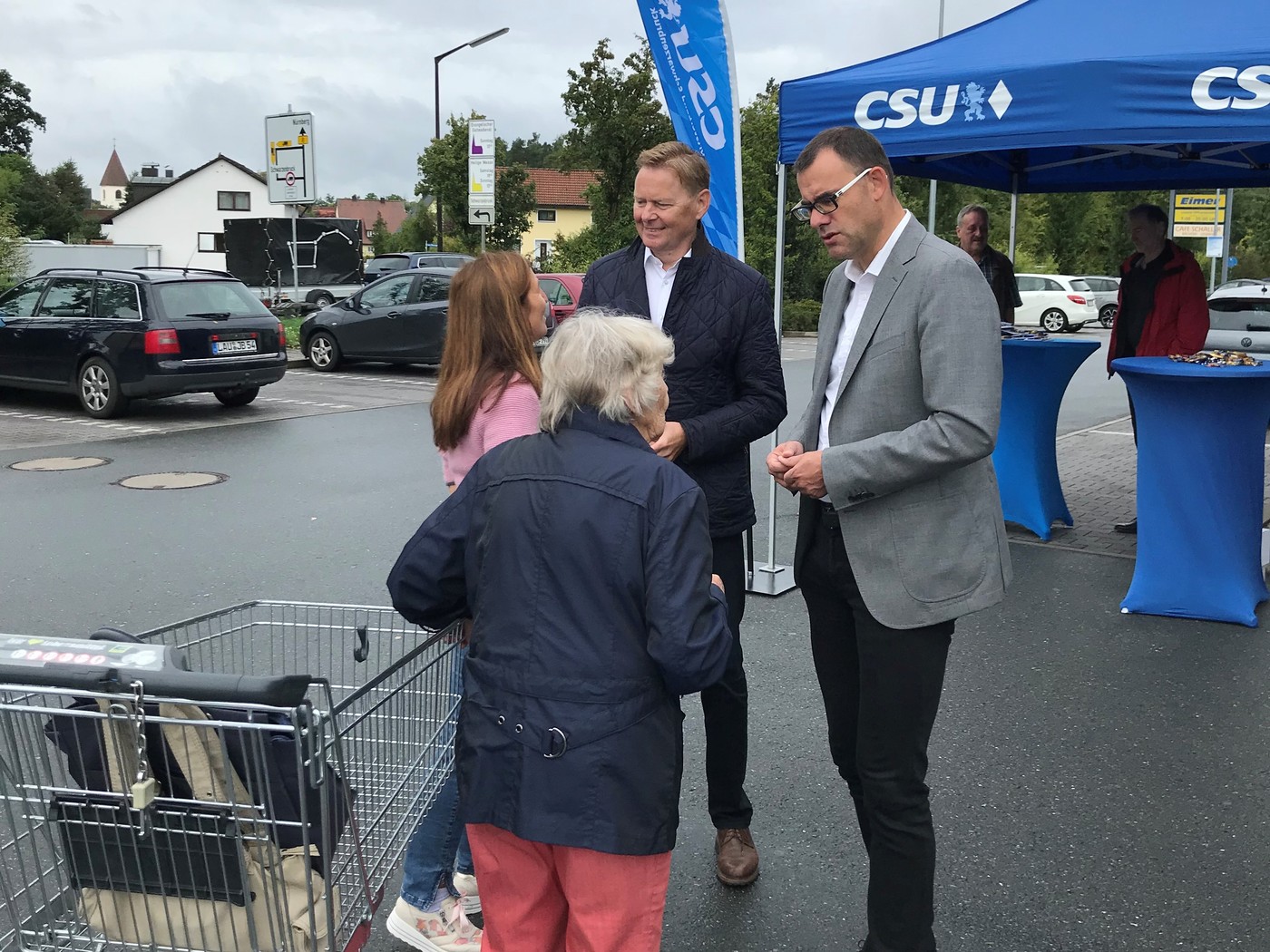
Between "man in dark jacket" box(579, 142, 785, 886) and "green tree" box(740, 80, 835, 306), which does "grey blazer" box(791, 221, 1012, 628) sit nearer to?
"man in dark jacket" box(579, 142, 785, 886)

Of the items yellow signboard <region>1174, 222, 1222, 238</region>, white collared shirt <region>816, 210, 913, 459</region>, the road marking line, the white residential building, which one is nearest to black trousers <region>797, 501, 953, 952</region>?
white collared shirt <region>816, 210, 913, 459</region>

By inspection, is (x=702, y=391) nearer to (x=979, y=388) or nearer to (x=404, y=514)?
(x=979, y=388)

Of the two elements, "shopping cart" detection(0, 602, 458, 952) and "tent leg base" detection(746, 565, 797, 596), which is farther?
"tent leg base" detection(746, 565, 797, 596)

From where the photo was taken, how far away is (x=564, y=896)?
2250 millimetres

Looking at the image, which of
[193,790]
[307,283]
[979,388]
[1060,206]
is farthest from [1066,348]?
[1060,206]

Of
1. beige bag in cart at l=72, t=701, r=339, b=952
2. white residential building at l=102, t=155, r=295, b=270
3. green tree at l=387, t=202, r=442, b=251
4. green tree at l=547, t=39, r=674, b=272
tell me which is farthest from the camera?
white residential building at l=102, t=155, r=295, b=270

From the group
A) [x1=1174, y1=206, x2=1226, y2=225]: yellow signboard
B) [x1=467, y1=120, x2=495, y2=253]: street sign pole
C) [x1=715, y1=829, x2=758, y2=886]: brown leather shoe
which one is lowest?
[x1=715, y1=829, x2=758, y2=886]: brown leather shoe

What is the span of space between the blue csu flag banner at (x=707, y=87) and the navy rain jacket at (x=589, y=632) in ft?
12.7

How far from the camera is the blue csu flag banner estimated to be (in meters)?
5.70

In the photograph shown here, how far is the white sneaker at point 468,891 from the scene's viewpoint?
308 centimetres

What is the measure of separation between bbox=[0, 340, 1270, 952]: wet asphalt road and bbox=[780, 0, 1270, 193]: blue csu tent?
231 centimetres

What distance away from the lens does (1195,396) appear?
→ 559 cm

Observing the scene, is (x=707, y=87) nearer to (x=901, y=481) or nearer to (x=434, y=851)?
(x=901, y=481)

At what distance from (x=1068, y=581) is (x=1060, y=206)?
43.8 meters
